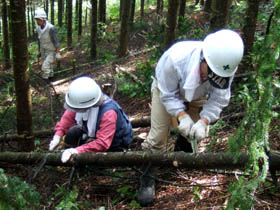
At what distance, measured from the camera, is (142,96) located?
723cm

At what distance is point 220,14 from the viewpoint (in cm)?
556

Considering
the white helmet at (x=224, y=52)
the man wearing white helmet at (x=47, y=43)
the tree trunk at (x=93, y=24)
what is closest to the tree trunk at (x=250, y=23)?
the white helmet at (x=224, y=52)

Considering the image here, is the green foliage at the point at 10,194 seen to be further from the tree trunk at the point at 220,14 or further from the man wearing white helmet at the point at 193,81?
the tree trunk at the point at 220,14

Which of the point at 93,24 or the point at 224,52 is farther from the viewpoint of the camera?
the point at 93,24

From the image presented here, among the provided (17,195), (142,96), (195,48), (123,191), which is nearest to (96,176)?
(123,191)

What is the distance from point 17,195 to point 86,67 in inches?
393

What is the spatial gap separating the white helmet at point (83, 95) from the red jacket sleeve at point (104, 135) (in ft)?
0.78

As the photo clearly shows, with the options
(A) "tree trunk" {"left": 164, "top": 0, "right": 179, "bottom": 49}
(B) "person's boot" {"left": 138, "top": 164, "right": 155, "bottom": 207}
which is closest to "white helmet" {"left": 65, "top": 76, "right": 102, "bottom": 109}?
(B) "person's boot" {"left": 138, "top": 164, "right": 155, "bottom": 207}

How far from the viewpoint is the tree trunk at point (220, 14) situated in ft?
18.0

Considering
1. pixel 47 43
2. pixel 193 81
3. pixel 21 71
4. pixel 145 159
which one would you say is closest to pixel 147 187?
pixel 145 159

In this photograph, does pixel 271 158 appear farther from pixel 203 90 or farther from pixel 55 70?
pixel 55 70

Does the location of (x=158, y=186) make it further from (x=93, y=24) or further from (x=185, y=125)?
(x=93, y=24)

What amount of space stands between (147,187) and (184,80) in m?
1.17

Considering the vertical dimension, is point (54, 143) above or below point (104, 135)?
below
